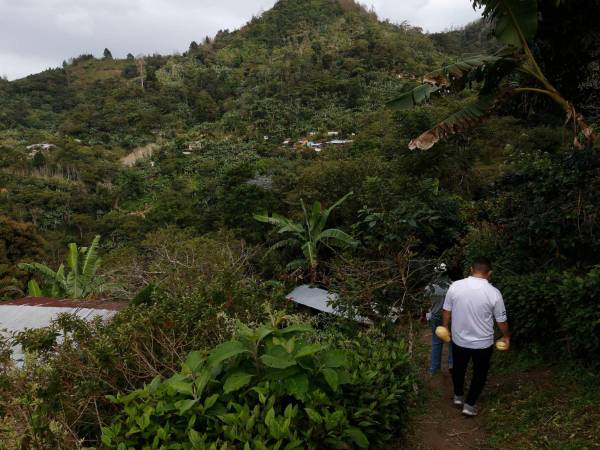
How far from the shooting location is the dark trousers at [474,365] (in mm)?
3301

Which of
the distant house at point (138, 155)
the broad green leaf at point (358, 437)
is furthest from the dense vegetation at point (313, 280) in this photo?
the distant house at point (138, 155)

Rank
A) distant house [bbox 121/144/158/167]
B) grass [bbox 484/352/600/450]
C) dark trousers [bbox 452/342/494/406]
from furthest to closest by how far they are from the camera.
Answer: distant house [bbox 121/144/158/167], dark trousers [bbox 452/342/494/406], grass [bbox 484/352/600/450]

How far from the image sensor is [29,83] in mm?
84125

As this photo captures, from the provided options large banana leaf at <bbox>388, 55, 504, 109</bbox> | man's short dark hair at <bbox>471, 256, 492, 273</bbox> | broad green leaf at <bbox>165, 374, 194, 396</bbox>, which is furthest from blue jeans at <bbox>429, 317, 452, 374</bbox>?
broad green leaf at <bbox>165, 374, 194, 396</bbox>

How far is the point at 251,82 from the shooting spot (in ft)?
222

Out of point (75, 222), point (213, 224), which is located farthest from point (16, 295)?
point (75, 222)

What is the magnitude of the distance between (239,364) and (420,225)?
5265 millimetres

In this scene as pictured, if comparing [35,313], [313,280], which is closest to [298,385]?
[313,280]

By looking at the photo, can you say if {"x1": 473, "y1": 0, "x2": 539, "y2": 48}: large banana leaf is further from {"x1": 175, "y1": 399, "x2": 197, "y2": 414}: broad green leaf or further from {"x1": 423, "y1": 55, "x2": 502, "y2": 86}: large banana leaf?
{"x1": 175, "y1": 399, "x2": 197, "y2": 414}: broad green leaf

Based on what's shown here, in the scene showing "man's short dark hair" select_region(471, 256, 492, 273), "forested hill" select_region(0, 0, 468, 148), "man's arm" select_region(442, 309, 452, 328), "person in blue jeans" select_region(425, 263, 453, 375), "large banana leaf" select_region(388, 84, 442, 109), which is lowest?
"person in blue jeans" select_region(425, 263, 453, 375)

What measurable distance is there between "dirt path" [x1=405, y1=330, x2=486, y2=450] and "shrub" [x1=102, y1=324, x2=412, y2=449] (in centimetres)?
93

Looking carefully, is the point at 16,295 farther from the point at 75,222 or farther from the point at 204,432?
the point at 75,222

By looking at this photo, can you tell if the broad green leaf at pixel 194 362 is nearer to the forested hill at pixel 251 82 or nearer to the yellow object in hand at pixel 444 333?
the yellow object in hand at pixel 444 333

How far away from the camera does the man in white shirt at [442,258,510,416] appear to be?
3205mm
